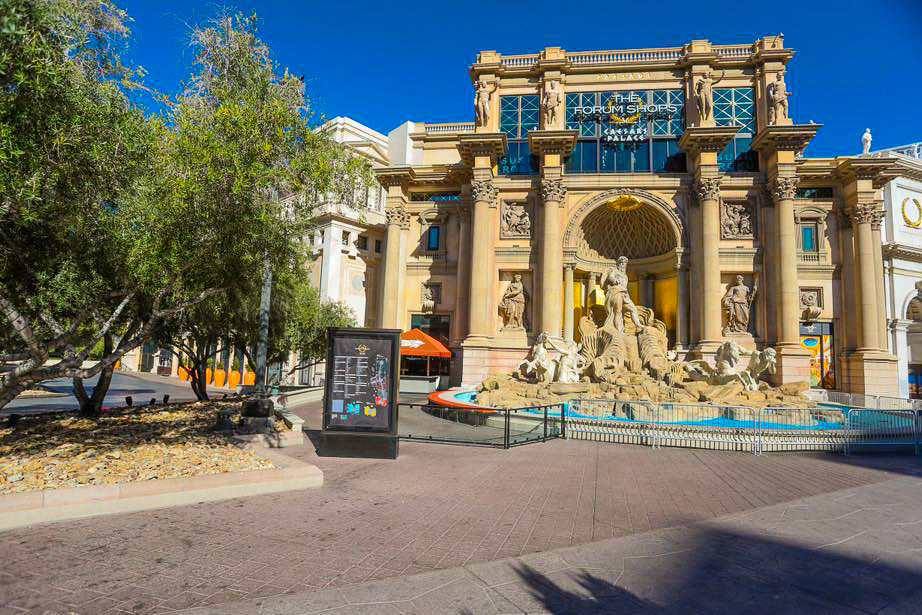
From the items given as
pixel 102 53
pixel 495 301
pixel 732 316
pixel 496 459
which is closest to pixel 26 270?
pixel 102 53

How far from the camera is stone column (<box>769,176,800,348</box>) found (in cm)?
2439

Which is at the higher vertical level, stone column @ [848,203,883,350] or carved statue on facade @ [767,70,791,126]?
carved statue on facade @ [767,70,791,126]

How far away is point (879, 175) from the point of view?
26.1m

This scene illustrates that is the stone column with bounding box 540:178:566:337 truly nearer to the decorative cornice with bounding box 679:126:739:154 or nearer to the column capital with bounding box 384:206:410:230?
the decorative cornice with bounding box 679:126:739:154

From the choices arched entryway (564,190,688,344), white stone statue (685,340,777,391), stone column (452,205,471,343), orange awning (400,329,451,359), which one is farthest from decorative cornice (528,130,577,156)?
white stone statue (685,340,777,391)

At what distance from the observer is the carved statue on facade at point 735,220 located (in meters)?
26.7

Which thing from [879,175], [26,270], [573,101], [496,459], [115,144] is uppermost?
[573,101]

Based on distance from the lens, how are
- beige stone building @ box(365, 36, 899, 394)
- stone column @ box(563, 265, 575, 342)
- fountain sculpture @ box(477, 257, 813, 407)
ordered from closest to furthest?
fountain sculpture @ box(477, 257, 813, 407) → beige stone building @ box(365, 36, 899, 394) → stone column @ box(563, 265, 575, 342)

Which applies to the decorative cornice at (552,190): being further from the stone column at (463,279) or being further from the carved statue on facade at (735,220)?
→ the carved statue on facade at (735,220)

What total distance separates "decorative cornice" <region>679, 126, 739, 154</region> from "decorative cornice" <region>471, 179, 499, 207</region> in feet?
35.6

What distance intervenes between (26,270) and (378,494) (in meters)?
7.82

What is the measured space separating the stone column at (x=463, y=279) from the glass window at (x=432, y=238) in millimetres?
1951

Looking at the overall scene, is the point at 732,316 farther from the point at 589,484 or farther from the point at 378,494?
the point at 378,494

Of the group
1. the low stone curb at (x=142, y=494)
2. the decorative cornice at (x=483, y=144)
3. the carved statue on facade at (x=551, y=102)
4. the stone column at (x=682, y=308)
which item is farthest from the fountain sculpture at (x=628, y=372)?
the low stone curb at (x=142, y=494)
